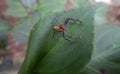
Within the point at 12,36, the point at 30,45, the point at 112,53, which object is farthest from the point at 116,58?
the point at 12,36

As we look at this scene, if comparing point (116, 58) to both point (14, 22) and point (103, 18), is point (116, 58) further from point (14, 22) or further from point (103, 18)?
point (14, 22)

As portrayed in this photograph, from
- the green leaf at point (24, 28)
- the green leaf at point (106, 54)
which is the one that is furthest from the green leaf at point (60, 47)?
the green leaf at point (24, 28)

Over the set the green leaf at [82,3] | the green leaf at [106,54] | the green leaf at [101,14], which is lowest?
the green leaf at [106,54]

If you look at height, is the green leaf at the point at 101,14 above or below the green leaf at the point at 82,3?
below

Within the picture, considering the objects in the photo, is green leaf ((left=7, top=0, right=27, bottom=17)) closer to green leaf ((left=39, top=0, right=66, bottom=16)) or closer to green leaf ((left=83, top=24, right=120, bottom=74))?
green leaf ((left=39, top=0, right=66, bottom=16))

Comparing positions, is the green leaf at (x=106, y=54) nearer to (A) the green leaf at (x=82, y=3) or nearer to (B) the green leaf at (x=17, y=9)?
(A) the green leaf at (x=82, y=3)
